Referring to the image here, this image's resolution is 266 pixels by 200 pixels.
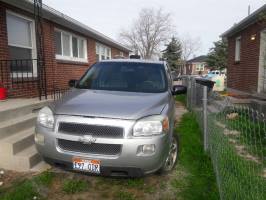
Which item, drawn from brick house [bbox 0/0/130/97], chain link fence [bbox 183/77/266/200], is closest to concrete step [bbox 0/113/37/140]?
brick house [bbox 0/0/130/97]

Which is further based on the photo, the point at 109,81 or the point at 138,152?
the point at 109,81

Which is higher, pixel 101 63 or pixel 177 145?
pixel 101 63

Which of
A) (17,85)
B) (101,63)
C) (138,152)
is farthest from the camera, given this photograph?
(17,85)

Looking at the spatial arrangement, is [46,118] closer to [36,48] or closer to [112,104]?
[112,104]

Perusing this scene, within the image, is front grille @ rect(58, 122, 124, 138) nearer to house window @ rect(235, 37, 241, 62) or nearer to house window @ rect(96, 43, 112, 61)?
house window @ rect(96, 43, 112, 61)

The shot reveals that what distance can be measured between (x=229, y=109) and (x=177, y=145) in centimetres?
102

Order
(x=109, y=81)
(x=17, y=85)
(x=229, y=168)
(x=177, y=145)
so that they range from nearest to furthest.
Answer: (x=229, y=168) < (x=177, y=145) < (x=109, y=81) < (x=17, y=85)

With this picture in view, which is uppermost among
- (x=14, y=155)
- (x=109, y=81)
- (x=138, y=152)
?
(x=109, y=81)

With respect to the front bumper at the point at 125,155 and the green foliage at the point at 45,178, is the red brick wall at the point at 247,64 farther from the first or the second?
the green foliage at the point at 45,178

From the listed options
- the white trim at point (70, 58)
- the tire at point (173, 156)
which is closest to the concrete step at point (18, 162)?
the tire at point (173, 156)

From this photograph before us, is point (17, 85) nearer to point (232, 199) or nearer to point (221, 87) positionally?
point (232, 199)

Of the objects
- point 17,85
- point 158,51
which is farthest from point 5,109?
point 158,51

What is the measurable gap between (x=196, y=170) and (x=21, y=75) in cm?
560

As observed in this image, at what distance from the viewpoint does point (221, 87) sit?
1802 cm
